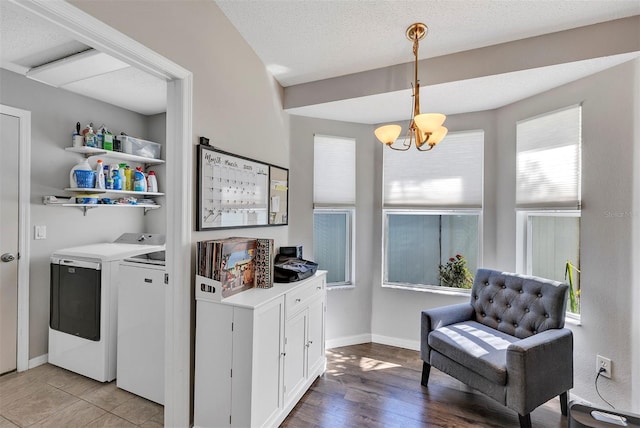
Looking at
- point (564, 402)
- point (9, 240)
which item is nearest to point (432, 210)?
point (564, 402)

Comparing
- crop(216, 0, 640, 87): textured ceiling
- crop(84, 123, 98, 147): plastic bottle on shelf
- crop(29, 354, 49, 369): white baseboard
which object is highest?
crop(216, 0, 640, 87): textured ceiling

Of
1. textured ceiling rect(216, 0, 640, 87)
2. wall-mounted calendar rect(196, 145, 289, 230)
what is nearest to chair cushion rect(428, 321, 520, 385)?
wall-mounted calendar rect(196, 145, 289, 230)

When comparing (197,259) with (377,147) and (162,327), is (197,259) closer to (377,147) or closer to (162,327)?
(162,327)

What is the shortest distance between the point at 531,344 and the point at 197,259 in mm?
2094

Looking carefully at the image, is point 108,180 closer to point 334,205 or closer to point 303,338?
point 334,205

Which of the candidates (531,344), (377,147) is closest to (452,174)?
(377,147)

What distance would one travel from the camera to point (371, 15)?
74.7 inches

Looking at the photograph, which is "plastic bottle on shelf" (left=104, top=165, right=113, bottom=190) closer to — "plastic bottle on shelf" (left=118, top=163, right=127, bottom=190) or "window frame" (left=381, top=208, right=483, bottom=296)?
"plastic bottle on shelf" (left=118, top=163, right=127, bottom=190)

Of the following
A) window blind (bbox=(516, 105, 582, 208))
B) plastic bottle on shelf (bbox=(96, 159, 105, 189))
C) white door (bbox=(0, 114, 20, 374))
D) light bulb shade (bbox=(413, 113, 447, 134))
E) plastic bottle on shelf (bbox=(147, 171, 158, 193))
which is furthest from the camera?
plastic bottle on shelf (bbox=(147, 171, 158, 193))

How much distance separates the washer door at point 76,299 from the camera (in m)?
2.32

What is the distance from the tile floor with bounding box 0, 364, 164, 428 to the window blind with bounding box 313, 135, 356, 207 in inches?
A: 85.5

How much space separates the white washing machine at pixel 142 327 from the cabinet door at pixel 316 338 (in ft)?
3.44

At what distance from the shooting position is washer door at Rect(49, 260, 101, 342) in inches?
91.2

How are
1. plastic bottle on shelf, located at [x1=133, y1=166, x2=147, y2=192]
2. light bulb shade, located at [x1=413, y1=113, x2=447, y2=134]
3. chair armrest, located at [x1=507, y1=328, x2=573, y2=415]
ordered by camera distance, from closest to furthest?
1. light bulb shade, located at [x1=413, y1=113, x2=447, y2=134]
2. chair armrest, located at [x1=507, y1=328, x2=573, y2=415]
3. plastic bottle on shelf, located at [x1=133, y1=166, x2=147, y2=192]
